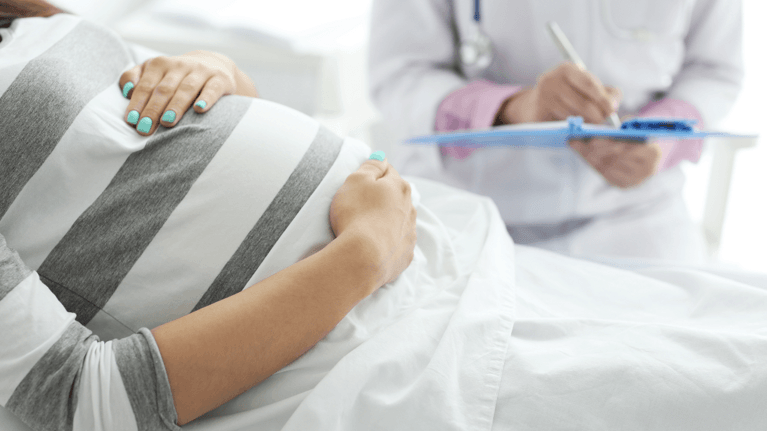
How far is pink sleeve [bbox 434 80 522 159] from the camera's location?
82cm

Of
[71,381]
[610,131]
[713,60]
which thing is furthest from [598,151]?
[71,381]

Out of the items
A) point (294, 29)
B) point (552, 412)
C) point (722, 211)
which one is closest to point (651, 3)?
point (722, 211)

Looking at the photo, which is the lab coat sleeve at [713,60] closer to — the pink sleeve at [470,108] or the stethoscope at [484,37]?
the stethoscope at [484,37]

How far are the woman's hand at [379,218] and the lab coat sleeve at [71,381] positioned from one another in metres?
0.18

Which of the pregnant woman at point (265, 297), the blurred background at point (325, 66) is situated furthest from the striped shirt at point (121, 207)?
the blurred background at point (325, 66)

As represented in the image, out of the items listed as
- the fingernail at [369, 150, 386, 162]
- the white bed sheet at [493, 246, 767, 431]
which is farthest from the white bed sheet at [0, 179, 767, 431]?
the fingernail at [369, 150, 386, 162]

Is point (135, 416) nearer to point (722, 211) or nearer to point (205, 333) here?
point (205, 333)

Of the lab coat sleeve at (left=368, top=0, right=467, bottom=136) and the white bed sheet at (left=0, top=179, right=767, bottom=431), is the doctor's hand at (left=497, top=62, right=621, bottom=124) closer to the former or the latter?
the lab coat sleeve at (left=368, top=0, right=467, bottom=136)

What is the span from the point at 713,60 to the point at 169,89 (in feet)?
3.27

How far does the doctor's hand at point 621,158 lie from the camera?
31.0 inches

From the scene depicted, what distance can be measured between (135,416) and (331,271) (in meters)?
0.17

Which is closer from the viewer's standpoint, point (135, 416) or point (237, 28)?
point (135, 416)

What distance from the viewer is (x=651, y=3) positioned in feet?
2.78

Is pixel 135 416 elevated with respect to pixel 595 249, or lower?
elevated
